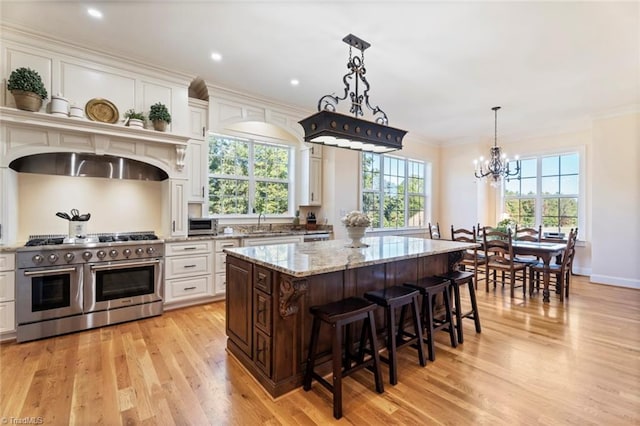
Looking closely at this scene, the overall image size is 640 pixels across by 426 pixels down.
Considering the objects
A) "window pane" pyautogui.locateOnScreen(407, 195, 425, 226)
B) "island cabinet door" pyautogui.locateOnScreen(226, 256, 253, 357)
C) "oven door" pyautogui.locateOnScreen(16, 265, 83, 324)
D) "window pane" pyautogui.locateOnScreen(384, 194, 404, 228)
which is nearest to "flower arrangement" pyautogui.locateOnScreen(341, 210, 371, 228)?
"island cabinet door" pyautogui.locateOnScreen(226, 256, 253, 357)

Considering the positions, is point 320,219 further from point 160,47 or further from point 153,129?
point 160,47

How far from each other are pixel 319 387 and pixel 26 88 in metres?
3.80

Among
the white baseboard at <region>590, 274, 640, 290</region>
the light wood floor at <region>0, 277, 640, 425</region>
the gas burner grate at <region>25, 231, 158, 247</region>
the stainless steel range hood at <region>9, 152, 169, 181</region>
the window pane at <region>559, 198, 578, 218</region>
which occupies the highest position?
the stainless steel range hood at <region>9, 152, 169, 181</region>

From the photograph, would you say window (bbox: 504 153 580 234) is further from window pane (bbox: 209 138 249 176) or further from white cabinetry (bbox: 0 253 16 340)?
white cabinetry (bbox: 0 253 16 340)

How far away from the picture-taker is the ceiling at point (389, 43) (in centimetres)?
259

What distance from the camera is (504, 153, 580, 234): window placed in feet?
19.6

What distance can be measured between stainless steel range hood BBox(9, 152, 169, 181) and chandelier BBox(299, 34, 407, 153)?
95.6 inches

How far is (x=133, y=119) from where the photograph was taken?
347 cm

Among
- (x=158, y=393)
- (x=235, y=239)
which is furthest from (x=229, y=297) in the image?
(x=235, y=239)

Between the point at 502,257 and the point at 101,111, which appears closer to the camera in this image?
the point at 101,111

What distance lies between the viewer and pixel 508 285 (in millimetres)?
5090

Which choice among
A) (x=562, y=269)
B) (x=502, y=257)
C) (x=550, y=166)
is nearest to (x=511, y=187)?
(x=550, y=166)

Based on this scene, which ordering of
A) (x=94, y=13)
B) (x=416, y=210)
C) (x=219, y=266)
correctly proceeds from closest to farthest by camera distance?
1. (x=94, y=13)
2. (x=219, y=266)
3. (x=416, y=210)

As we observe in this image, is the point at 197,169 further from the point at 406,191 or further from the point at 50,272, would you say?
the point at 406,191
